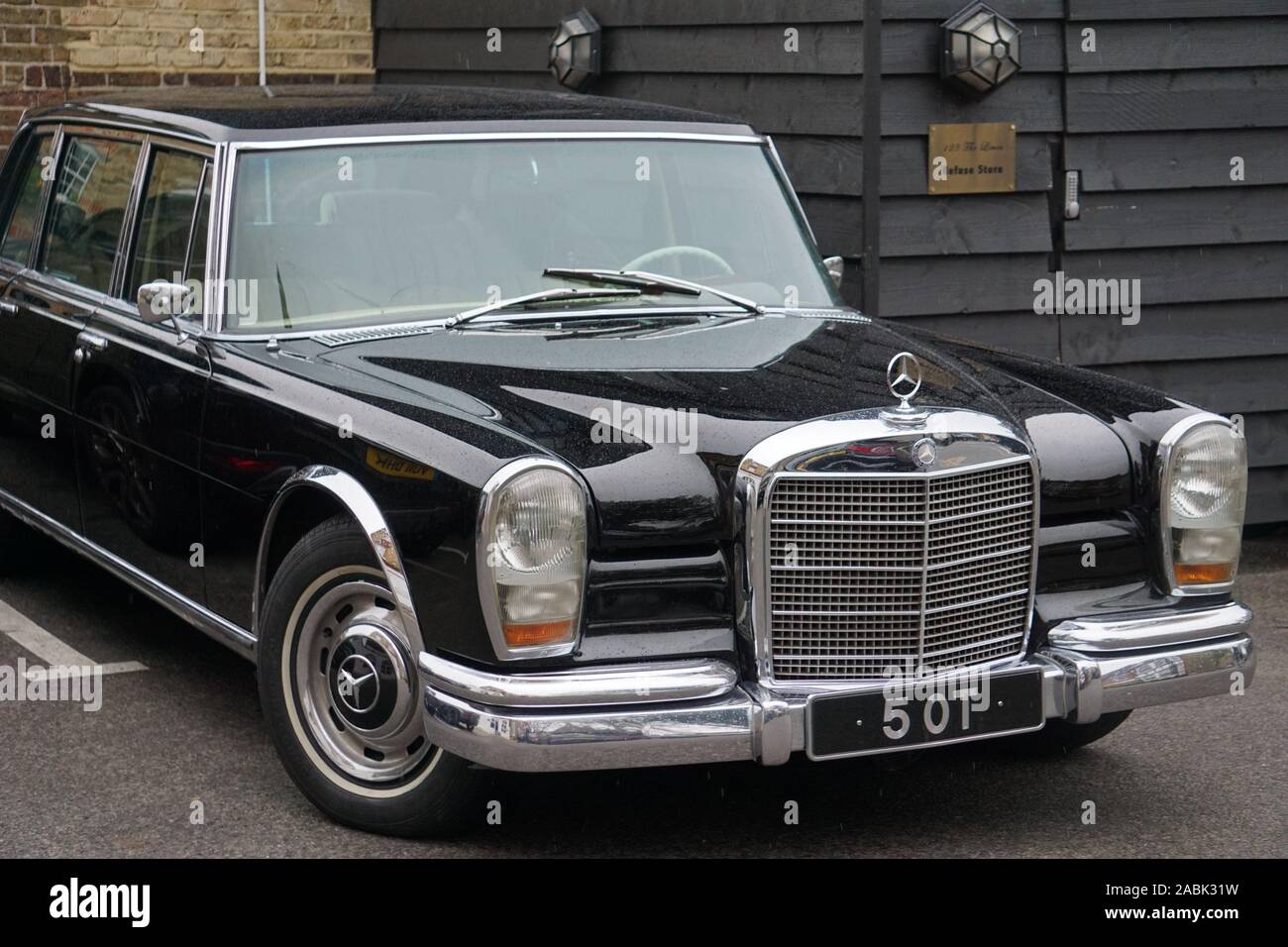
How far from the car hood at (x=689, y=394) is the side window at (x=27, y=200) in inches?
87.7

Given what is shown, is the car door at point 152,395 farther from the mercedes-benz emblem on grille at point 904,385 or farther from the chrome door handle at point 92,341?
the mercedes-benz emblem on grille at point 904,385

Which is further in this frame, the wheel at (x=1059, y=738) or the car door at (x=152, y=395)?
the wheel at (x=1059, y=738)

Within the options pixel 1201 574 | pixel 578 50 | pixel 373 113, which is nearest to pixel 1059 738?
pixel 1201 574

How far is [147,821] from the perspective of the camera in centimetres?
412

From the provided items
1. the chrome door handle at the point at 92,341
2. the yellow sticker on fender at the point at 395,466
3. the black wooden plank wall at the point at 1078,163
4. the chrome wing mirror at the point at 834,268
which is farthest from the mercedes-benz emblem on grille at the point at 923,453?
the black wooden plank wall at the point at 1078,163

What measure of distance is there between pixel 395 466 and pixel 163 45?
6569 mm

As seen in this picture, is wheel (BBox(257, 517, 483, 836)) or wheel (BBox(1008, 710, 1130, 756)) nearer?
wheel (BBox(257, 517, 483, 836))

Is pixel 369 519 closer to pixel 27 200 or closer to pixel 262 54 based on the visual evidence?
pixel 27 200

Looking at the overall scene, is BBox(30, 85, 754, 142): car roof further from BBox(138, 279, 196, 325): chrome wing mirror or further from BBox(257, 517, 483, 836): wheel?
BBox(257, 517, 483, 836): wheel

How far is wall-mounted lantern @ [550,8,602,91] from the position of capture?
8039 mm

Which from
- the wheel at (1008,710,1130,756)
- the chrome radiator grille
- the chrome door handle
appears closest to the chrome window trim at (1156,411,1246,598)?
the chrome radiator grille

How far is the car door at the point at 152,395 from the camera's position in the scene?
4.58 metres

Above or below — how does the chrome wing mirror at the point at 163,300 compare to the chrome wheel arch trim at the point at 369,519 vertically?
above

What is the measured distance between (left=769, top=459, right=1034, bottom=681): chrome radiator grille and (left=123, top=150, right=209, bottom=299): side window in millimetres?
1915
